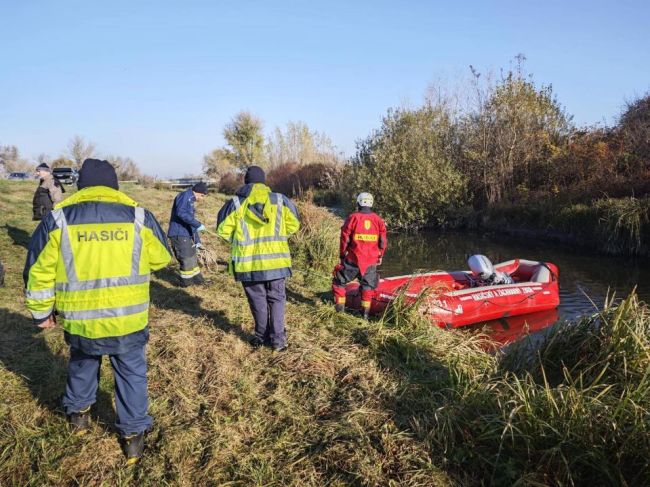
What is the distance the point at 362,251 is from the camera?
249 inches

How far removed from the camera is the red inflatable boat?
22.0 feet

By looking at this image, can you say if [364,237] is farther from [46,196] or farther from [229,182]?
[229,182]

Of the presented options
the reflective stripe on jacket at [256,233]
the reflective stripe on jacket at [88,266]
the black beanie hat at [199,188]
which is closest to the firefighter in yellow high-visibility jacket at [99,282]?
the reflective stripe on jacket at [88,266]

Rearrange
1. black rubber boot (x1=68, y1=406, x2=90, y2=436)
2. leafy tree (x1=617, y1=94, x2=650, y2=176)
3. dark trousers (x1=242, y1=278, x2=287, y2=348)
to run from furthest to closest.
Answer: leafy tree (x1=617, y1=94, x2=650, y2=176) < dark trousers (x1=242, y1=278, x2=287, y2=348) < black rubber boot (x1=68, y1=406, x2=90, y2=436)

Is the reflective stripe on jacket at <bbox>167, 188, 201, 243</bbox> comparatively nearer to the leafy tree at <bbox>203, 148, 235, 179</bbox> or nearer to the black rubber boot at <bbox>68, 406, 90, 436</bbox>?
the black rubber boot at <bbox>68, 406, 90, 436</bbox>

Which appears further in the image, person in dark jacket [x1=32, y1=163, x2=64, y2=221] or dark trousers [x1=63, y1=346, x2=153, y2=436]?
person in dark jacket [x1=32, y1=163, x2=64, y2=221]

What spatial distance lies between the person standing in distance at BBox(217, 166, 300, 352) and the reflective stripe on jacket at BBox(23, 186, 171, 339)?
1697 millimetres

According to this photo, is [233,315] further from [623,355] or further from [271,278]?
[623,355]

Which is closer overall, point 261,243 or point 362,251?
point 261,243

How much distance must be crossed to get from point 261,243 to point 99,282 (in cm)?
196

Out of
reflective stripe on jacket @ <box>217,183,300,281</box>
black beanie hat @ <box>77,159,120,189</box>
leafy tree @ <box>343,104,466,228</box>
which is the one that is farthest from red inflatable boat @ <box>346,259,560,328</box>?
leafy tree @ <box>343,104,466,228</box>

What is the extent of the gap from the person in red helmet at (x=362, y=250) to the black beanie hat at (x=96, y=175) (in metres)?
3.74

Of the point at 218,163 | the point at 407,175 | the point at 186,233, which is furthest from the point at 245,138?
the point at 186,233

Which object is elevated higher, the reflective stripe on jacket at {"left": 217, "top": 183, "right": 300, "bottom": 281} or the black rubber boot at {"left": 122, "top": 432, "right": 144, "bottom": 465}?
the reflective stripe on jacket at {"left": 217, "top": 183, "right": 300, "bottom": 281}
